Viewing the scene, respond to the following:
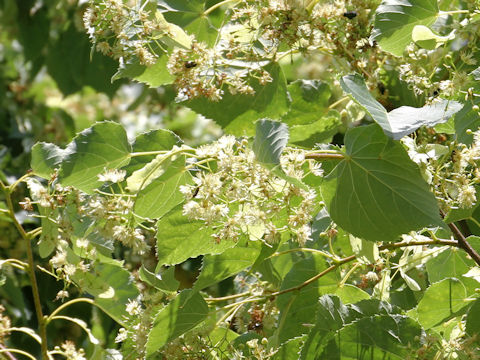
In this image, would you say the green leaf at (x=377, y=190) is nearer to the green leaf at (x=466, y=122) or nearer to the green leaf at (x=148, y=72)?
the green leaf at (x=466, y=122)

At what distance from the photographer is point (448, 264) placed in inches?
67.5

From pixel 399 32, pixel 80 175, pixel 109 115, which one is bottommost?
pixel 109 115

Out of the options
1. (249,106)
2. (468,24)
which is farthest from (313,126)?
(468,24)

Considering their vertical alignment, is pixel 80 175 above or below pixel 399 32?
below

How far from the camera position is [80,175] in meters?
1.58

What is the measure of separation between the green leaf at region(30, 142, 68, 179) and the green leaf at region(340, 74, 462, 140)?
2.43ft

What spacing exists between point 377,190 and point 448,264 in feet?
1.34

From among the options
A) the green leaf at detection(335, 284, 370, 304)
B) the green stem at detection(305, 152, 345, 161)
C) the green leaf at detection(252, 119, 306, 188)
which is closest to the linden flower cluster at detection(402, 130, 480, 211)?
the green stem at detection(305, 152, 345, 161)

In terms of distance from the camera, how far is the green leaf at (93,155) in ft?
5.16

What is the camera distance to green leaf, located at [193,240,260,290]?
1704mm

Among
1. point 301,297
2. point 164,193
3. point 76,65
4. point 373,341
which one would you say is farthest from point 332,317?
point 76,65

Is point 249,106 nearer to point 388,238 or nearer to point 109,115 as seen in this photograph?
point 388,238

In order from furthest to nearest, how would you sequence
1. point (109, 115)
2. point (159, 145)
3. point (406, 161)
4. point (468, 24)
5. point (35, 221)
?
1. point (109, 115)
2. point (35, 221)
3. point (159, 145)
4. point (468, 24)
5. point (406, 161)

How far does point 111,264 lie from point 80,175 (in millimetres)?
408
